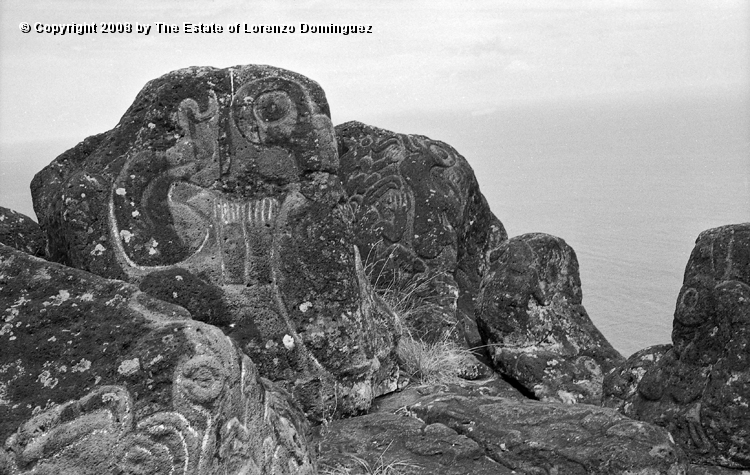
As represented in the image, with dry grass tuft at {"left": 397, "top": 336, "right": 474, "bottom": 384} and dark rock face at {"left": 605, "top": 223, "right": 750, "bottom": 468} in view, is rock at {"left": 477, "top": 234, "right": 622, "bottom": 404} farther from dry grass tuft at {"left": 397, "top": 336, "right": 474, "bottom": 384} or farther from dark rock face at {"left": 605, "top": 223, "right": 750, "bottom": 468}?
dark rock face at {"left": 605, "top": 223, "right": 750, "bottom": 468}

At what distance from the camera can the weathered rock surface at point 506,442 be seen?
4.24m

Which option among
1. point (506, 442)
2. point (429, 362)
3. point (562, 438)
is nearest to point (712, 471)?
point (562, 438)

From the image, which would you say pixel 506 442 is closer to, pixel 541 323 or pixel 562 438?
pixel 562 438

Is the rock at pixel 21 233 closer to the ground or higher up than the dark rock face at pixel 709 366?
higher up

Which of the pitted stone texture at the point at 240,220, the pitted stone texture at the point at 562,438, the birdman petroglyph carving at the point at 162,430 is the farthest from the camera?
the pitted stone texture at the point at 240,220

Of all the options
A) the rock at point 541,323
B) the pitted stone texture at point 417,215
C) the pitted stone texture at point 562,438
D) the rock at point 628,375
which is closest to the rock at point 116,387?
the pitted stone texture at point 562,438

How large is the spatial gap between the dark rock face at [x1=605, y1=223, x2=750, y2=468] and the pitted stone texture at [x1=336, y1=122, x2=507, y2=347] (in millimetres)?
2973

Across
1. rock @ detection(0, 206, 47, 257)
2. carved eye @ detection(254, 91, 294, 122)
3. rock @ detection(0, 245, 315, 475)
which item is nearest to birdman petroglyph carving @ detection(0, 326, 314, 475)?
rock @ detection(0, 245, 315, 475)

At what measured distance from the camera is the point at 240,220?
5.45 meters

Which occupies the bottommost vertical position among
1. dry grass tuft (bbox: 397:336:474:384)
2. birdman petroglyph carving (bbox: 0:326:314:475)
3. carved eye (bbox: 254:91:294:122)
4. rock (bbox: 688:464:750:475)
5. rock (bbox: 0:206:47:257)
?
rock (bbox: 688:464:750:475)

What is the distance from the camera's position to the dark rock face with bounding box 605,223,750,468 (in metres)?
4.82

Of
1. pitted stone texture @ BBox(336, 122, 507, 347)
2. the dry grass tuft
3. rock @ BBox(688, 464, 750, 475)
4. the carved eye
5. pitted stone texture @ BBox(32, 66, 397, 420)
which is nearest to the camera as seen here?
rock @ BBox(688, 464, 750, 475)

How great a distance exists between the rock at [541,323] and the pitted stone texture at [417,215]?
91cm

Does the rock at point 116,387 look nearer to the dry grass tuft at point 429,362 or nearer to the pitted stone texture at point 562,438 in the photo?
the pitted stone texture at point 562,438
